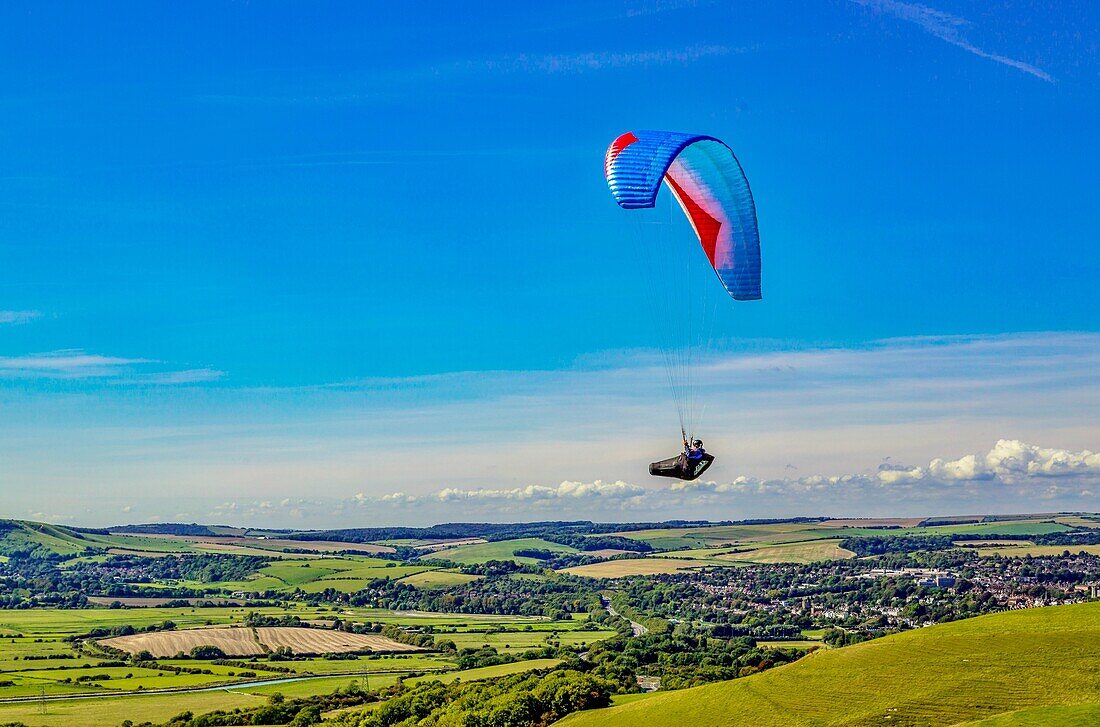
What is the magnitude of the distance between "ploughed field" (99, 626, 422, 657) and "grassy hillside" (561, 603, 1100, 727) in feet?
275

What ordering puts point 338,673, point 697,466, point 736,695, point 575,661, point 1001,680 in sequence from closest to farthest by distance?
point 697,466 → point 1001,680 → point 736,695 → point 575,661 → point 338,673

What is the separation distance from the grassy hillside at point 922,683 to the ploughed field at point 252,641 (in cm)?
8397

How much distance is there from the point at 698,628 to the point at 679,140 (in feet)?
424

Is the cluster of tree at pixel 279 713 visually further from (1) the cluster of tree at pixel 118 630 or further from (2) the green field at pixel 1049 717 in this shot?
(1) the cluster of tree at pixel 118 630

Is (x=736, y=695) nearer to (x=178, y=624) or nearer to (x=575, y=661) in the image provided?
(x=575, y=661)

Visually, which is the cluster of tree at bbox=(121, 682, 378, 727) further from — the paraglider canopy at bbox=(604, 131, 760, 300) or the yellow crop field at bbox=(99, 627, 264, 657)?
the paraglider canopy at bbox=(604, 131, 760, 300)

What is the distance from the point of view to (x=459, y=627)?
17238 cm

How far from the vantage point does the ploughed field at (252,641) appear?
141125mm

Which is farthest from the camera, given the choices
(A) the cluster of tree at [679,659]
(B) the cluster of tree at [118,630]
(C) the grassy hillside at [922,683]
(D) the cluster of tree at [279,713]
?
(B) the cluster of tree at [118,630]

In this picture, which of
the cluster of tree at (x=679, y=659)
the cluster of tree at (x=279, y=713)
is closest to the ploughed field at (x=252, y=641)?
the cluster of tree at (x=679, y=659)

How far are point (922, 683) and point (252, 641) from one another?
114 metres

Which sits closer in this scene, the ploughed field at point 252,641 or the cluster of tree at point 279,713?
the cluster of tree at point 279,713

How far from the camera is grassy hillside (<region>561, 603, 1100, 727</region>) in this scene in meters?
52.2

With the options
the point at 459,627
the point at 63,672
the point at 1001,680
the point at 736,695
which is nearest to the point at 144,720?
the point at 63,672
